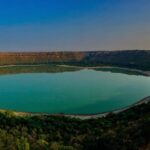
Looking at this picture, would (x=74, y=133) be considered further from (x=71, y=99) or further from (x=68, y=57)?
(x=68, y=57)

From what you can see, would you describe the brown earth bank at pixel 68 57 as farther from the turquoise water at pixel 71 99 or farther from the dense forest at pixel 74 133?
the dense forest at pixel 74 133

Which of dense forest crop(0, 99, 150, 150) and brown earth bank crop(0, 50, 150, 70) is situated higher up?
brown earth bank crop(0, 50, 150, 70)

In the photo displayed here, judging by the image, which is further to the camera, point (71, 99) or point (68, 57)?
point (68, 57)

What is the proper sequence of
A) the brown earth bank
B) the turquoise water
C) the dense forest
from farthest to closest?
the brown earth bank
the turquoise water
the dense forest

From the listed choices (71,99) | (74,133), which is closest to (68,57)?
(71,99)

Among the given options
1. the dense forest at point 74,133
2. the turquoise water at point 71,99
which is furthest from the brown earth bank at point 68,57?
the dense forest at point 74,133

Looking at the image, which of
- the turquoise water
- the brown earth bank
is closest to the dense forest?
the turquoise water

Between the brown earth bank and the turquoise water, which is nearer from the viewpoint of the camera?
the turquoise water

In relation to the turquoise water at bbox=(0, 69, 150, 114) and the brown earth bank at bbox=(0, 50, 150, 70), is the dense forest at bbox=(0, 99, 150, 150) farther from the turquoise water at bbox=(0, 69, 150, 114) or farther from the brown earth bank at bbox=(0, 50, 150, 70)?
the brown earth bank at bbox=(0, 50, 150, 70)

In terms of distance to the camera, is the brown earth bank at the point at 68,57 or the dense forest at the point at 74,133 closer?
the dense forest at the point at 74,133
